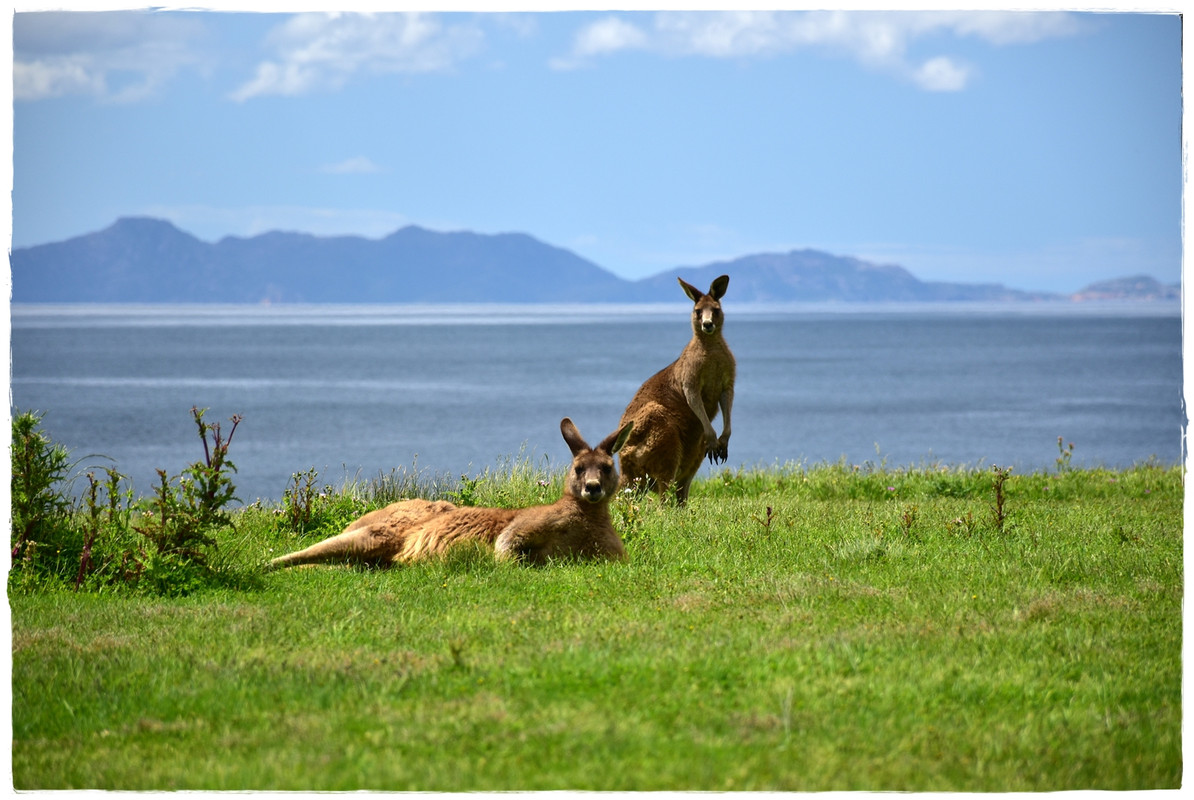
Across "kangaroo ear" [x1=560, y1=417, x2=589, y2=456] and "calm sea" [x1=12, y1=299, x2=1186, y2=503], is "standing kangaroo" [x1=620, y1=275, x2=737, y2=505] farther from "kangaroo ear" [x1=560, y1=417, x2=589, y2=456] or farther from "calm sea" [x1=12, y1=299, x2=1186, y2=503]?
"calm sea" [x1=12, y1=299, x2=1186, y2=503]

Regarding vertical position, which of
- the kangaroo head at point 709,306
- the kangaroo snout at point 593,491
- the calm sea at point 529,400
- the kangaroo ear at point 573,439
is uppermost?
the kangaroo head at point 709,306

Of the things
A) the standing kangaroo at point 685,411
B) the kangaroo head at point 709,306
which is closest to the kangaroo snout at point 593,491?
the standing kangaroo at point 685,411

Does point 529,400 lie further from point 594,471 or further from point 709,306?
point 594,471

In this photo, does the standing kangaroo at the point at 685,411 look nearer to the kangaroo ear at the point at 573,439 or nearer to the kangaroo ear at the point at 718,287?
the kangaroo ear at the point at 718,287

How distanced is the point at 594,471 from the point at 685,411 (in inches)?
141

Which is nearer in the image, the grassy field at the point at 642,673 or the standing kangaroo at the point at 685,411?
the grassy field at the point at 642,673

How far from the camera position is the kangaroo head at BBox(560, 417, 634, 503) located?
27.0 feet

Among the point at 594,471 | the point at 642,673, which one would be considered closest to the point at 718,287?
the point at 594,471

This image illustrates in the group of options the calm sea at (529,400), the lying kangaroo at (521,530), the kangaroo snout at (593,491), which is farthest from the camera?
the calm sea at (529,400)

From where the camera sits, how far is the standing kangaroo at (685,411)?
451 inches

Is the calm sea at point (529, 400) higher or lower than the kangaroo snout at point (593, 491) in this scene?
lower

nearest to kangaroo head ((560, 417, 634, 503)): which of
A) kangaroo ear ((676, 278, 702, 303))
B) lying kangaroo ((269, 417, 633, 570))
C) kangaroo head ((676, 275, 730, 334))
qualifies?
lying kangaroo ((269, 417, 633, 570))

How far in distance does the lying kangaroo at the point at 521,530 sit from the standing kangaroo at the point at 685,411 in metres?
2.80

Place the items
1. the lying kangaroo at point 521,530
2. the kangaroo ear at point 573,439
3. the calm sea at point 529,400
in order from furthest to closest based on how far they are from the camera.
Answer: the calm sea at point 529,400
the kangaroo ear at point 573,439
the lying kangaroo at point 521,530
